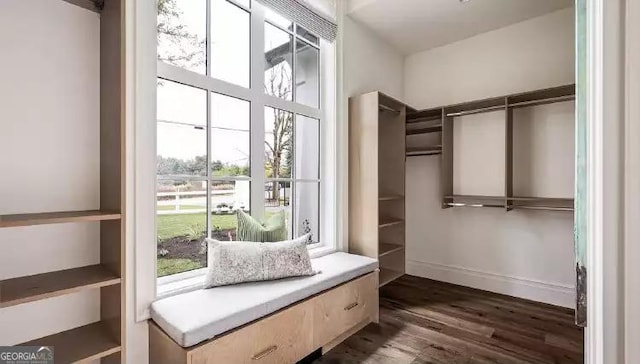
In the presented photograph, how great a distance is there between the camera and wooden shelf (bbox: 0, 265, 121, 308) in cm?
108

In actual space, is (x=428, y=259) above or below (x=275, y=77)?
below

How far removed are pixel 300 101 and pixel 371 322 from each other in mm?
2003

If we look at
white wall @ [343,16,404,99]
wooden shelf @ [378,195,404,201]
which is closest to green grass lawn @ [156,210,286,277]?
wooden shelf @ [378,195,404,201]

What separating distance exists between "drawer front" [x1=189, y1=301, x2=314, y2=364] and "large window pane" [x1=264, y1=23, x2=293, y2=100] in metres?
1.66

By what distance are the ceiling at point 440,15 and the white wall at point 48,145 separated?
90.8 inches

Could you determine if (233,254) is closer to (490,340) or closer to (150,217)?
(150,217)

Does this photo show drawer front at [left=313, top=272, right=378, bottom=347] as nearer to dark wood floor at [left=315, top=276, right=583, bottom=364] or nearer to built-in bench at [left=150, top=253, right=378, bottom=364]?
built-in bench at [left=150, top=253, right=378, bottom=364]

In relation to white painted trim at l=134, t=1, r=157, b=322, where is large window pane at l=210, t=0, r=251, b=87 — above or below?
above

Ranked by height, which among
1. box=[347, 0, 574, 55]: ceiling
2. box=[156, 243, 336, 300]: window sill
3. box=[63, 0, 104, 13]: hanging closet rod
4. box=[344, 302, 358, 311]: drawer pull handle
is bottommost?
box=[344, 302, 358, 311]: drawer pull handle

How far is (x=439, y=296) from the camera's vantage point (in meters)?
3.05

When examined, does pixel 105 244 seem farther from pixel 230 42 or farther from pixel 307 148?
pixel 307 148

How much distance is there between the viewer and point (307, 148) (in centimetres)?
279

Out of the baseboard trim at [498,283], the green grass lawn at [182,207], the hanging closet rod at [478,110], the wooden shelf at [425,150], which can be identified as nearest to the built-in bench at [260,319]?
the green grass lawn at [182,207]

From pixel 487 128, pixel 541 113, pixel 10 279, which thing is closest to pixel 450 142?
pixel 487 128
